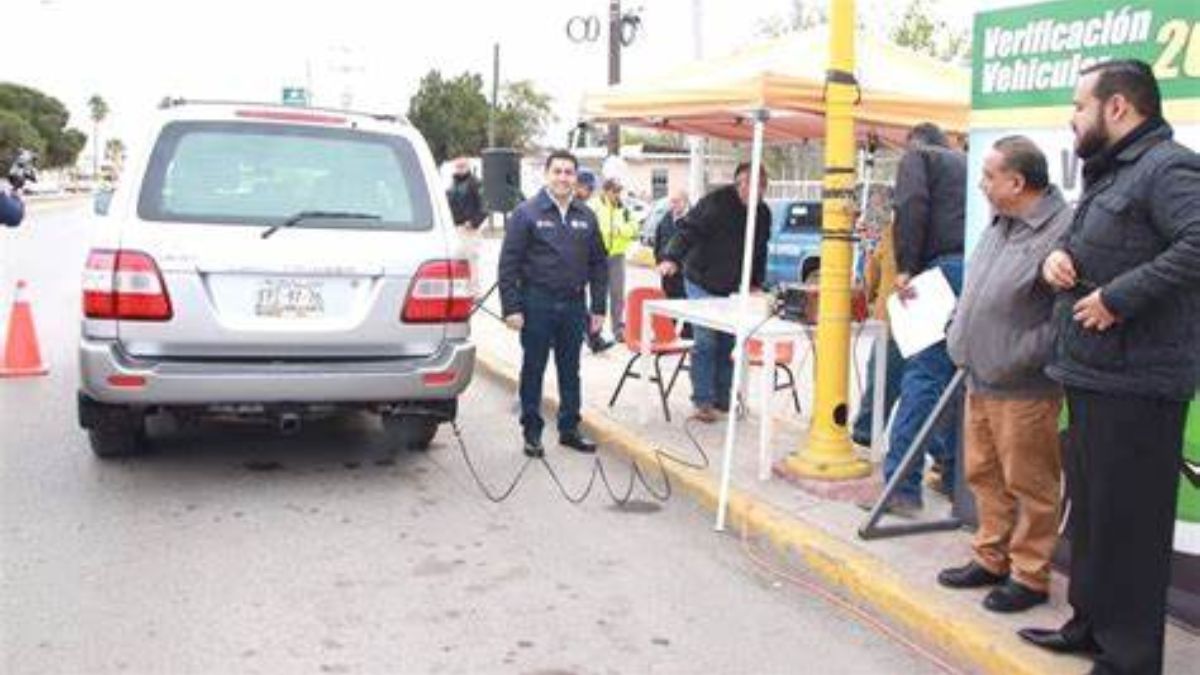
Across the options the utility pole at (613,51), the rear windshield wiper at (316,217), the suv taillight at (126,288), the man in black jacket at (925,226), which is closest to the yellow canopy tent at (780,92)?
the man in black jacket at (925,226)

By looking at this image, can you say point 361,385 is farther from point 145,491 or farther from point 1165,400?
point 1165,400

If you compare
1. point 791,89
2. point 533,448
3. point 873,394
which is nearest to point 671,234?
point 533,448

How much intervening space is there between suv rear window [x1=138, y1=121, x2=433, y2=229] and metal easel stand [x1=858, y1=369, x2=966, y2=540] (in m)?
2.70

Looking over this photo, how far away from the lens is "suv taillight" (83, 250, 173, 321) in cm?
584

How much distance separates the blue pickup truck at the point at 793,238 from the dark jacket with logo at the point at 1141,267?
1381cm

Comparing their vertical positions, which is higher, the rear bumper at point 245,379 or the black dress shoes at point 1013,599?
the rear bumper at point 245,379

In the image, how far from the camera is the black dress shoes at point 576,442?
7656mm

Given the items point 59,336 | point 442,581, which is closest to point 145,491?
point 442,581

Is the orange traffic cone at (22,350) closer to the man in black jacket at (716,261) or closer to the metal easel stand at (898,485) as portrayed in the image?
the man in black jacket at (716,261)

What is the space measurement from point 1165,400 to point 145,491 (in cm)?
477

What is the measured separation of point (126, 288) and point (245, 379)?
0.69 m

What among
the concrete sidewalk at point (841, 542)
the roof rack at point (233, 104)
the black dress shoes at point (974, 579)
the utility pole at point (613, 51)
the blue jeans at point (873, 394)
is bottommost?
the concrete sidewalk at point (841, 542)

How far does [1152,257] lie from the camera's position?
3668 millimetres

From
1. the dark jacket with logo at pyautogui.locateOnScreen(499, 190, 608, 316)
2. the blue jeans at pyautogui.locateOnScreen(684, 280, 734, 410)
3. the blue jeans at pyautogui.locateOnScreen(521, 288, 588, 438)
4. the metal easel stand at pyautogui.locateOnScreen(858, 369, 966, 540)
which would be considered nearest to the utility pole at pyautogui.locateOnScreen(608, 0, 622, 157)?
the blue jeans at pyautogui.locateOnScreen(684, 280, 734, 410)
